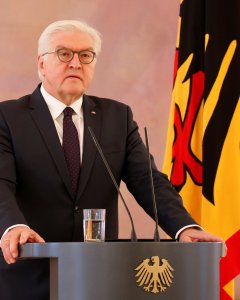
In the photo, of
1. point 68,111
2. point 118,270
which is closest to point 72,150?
point 68,111

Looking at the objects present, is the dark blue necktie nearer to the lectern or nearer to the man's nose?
the man's nose

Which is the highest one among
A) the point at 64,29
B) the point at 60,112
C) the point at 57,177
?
the point at 64,29

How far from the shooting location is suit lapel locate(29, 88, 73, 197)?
300 centimetres

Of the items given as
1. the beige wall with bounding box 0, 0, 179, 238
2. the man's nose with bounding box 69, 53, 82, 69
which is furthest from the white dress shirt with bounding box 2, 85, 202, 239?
the beige wall with bounding box 0, 0, 179, 238

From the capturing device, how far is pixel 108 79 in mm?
5219

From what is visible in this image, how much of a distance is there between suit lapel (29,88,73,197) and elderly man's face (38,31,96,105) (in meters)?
0.11

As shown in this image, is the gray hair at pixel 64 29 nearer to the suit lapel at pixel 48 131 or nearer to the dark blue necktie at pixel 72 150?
the suit lapel at pixel 48 131

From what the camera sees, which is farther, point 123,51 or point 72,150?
point 123,51

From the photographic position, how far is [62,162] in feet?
9.86

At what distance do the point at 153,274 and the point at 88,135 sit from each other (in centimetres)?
109

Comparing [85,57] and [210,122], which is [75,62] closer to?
[85,57]

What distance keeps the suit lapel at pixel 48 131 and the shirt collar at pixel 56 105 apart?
3 cm

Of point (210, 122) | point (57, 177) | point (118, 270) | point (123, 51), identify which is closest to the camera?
point (118, 270)

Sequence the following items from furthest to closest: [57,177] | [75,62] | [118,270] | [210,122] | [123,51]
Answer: [123,51] → [210,122] → [75,62] → [57,177] → [118,270]
